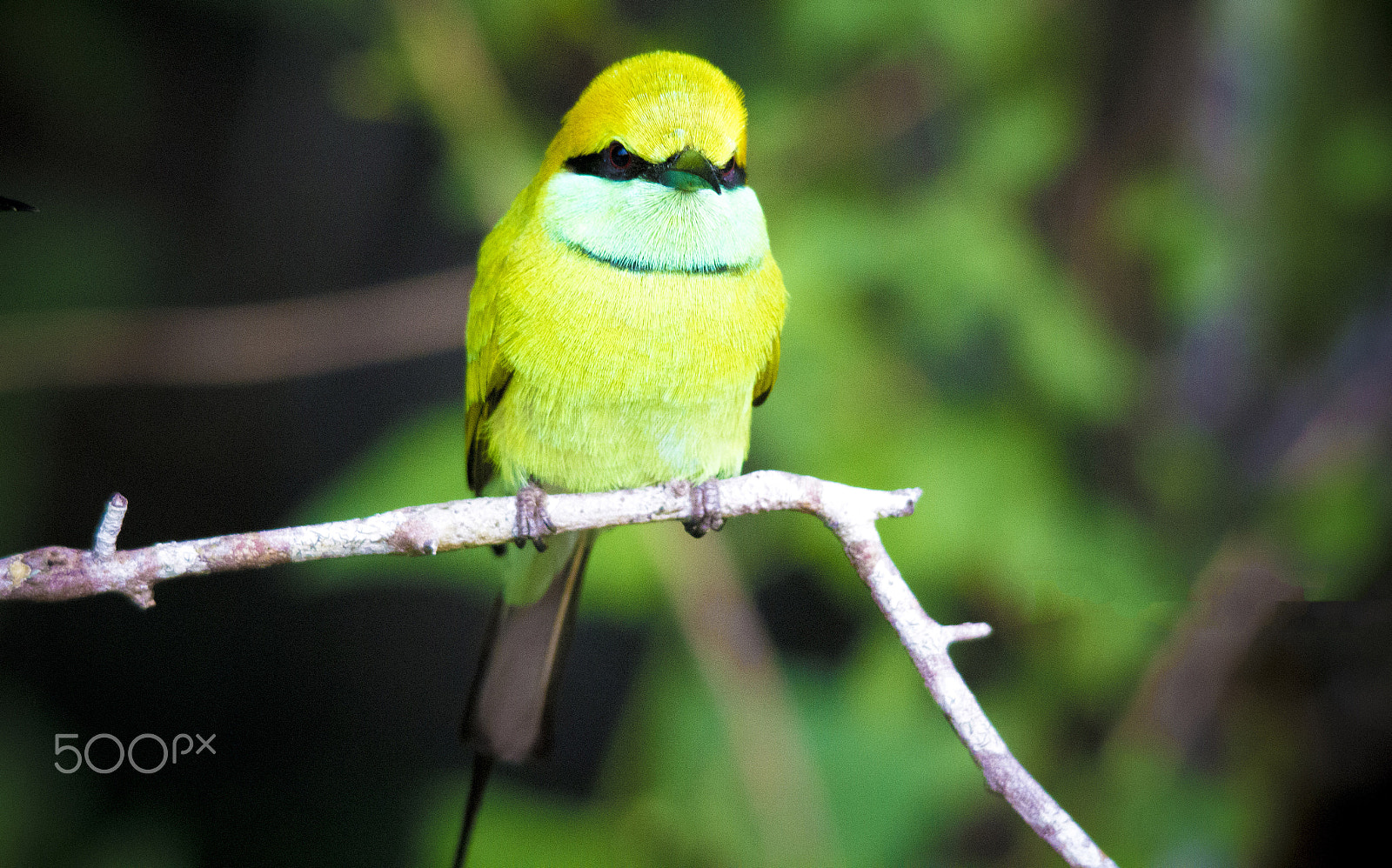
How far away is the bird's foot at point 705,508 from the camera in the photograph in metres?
1.04

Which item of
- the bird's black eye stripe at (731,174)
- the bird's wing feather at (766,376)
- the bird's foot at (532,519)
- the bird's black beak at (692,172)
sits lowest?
the bird's foot at (532,519)

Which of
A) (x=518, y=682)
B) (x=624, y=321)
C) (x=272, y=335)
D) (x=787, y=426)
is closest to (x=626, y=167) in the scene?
(x=624, y=321)

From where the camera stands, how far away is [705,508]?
1065 millimetres

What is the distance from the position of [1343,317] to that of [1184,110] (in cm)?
53

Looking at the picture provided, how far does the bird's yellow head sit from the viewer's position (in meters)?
0.89

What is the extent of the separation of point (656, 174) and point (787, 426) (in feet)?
2.77

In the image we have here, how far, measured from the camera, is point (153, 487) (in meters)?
1.86

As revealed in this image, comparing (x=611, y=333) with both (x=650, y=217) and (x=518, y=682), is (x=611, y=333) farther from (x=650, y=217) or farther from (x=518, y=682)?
(x=518, y=682)

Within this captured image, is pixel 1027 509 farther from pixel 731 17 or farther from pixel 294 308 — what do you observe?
pixel 294 308

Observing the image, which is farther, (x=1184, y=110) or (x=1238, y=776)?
(x=1184, y=110)

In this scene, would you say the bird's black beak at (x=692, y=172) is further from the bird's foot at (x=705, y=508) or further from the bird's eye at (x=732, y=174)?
the bird's foot at (x=705, y=508)

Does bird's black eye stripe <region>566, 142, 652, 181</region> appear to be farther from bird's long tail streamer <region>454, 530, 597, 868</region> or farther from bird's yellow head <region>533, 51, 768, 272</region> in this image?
bird's long tail streamer <region>454, 530, 597, 868</region>

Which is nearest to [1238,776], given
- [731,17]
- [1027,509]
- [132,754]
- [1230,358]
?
[1027,509]

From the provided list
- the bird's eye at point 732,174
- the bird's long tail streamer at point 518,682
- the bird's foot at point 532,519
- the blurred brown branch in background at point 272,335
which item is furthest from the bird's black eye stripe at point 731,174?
the blurred brown branch in background at point 272,335
